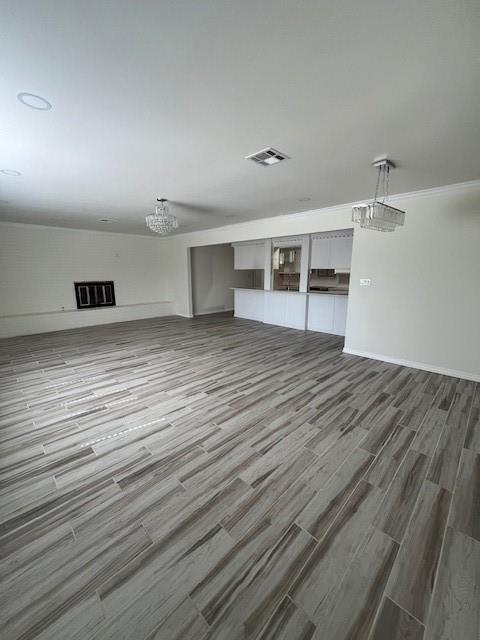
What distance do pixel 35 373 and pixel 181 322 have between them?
13.8 ft

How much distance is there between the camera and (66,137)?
233 centimetres

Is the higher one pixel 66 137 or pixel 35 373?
pixel 66 137

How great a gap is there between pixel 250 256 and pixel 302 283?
202 centimetres

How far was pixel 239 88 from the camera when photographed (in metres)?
1.69

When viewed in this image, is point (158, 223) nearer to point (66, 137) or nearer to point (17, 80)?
point (66, 137)

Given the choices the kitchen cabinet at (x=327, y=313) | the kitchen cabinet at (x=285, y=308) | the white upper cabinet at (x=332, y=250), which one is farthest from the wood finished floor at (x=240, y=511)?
the kitchen cabinet at (x=285, y=308)

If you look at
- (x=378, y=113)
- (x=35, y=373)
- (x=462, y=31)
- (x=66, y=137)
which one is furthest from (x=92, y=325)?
(x=462, y=31)

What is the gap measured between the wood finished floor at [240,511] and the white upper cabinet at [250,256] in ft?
16.0

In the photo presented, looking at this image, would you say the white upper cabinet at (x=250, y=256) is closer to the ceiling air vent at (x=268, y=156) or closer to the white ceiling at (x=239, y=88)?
the white ceiling at (x=239, y=88)

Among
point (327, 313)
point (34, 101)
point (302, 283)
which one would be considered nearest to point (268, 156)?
point (34, 101)

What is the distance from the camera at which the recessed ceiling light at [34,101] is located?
1.76 m

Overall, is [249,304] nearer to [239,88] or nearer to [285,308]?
[285,308]

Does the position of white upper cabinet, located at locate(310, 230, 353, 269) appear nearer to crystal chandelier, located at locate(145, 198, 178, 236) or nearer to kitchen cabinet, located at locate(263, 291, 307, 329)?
kitchen cabinet, located at locate(263, 291, 307, 329)

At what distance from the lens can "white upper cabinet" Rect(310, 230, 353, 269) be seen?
579 cm
